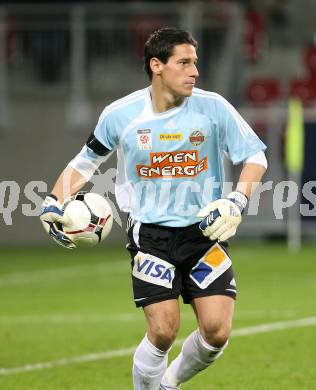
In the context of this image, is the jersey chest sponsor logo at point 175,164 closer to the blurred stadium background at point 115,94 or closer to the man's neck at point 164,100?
the man's neck at point 164,100

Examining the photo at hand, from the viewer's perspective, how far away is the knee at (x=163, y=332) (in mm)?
6707

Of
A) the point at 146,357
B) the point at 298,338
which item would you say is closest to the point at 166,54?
the point at 146,357

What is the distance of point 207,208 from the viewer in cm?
654

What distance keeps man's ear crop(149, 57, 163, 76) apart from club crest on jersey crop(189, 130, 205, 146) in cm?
40

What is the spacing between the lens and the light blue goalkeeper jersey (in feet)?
22.4

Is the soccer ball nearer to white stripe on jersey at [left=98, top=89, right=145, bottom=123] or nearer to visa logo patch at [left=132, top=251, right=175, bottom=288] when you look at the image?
visa logo patch at [left=132, top=251, right=175, bottom=288]

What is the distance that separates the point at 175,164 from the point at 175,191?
0.51ft

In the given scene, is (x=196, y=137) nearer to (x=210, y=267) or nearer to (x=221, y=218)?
(x=221, y=218)

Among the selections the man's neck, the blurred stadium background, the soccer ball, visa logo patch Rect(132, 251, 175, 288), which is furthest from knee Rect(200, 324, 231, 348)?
the blurred stadium background

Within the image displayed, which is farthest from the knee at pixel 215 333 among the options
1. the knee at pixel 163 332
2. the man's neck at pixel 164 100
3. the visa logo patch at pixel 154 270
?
the man's neck at pixel 164 100

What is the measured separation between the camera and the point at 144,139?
270 inches

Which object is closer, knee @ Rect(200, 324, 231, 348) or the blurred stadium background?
knee @ Rect(200, 324, 231, 348)

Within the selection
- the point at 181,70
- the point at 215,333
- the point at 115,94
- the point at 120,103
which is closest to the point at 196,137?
the point at 181,70

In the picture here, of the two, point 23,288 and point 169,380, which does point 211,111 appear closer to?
point 169,380
